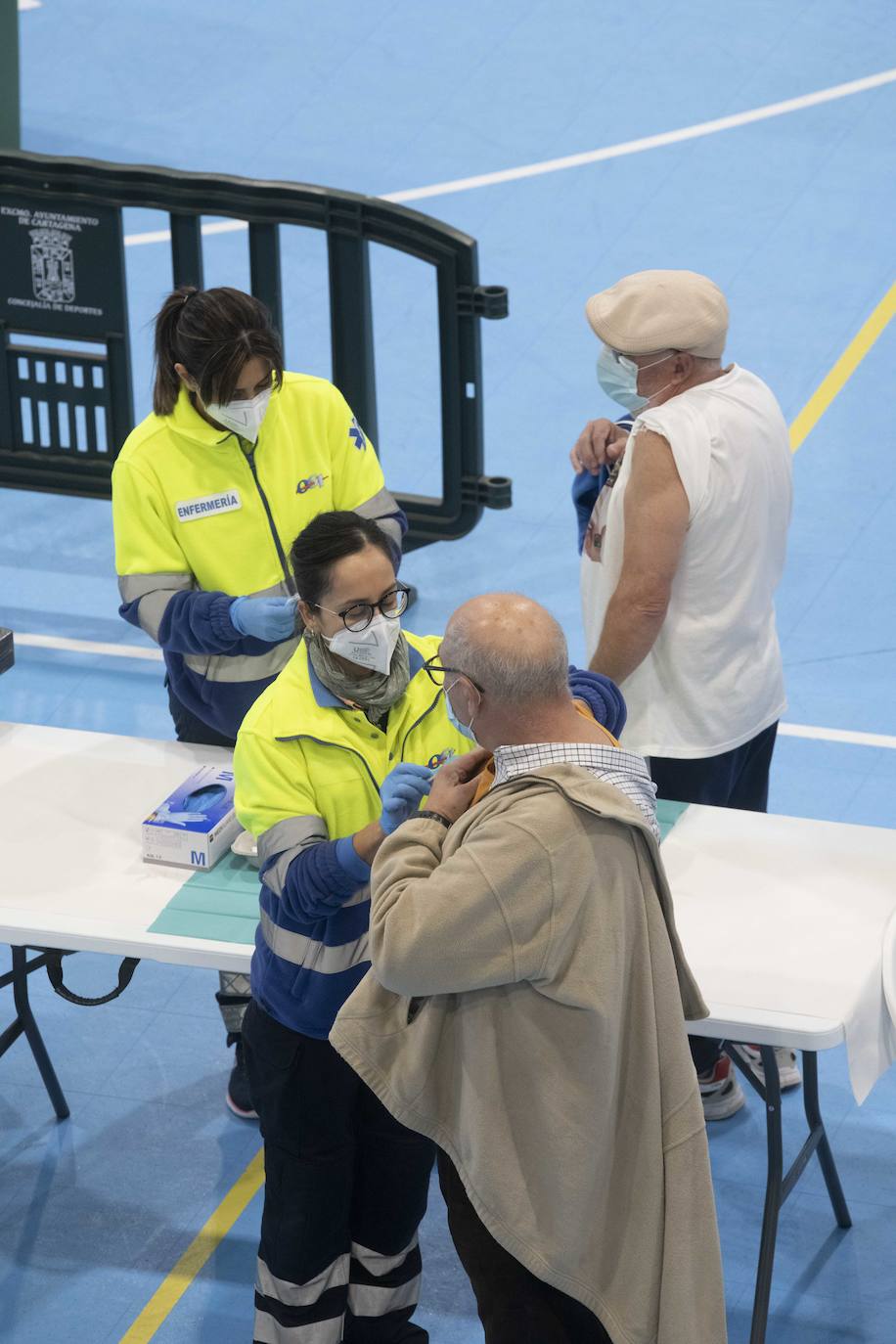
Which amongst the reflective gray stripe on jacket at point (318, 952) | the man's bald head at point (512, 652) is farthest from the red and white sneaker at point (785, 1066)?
the man's bald head at point (512, 652)

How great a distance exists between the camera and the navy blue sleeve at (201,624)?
14.5ft

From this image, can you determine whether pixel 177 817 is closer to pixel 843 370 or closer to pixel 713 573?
pixel 713 573

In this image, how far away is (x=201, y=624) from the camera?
14.5 feet

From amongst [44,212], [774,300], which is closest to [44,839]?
[44,212]

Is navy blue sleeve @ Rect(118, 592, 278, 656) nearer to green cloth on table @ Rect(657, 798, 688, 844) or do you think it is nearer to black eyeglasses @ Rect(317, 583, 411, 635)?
black eyeglasses @ Rect(317, 583, 411, 635)

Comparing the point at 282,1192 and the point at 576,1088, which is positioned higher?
the point at 576,1088

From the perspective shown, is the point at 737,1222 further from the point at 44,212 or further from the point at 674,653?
the point at 44,212

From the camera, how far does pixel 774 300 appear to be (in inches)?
375

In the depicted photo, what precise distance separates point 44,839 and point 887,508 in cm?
474

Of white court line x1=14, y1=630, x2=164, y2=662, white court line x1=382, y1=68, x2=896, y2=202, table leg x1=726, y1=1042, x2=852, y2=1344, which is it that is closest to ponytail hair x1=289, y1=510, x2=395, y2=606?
table leg x1=726, y1=1042, x2=852, y2=1344

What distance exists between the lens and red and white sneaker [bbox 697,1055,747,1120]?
4867mm

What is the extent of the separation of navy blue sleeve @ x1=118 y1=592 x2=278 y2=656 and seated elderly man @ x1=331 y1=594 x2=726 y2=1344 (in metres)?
1.36

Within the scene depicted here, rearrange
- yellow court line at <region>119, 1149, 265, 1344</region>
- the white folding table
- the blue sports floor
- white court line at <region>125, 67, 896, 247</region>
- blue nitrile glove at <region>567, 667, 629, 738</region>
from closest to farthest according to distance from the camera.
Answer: blue nitrile glove at <region>567, 667, 629, 738</region>
the white folding table
yellow court line at <region>119, 1149, 265, 1344</region>
the blue sports floor
white court line at <region>125, 67, 896, 247</region>

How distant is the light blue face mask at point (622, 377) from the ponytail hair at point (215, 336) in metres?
0.80
